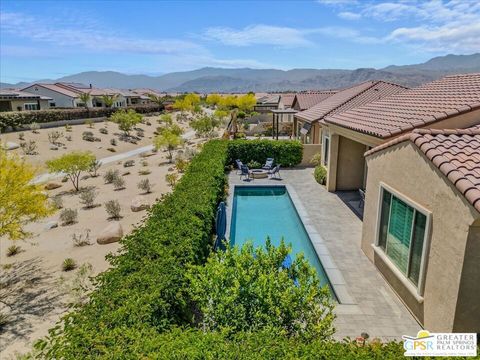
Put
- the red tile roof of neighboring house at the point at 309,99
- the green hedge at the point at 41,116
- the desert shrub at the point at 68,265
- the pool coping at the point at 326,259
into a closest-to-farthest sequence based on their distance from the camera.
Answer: the pool coping at the point at 326,259
the desert shrub at the point at 68,265
the green hedge at the point at 41,116
the red tile roof of neighboring house at the point at 309,99

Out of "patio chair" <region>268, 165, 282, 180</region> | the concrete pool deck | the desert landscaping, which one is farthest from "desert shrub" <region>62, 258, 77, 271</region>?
"patio chair" <region>268, 165, 282, 180</region>

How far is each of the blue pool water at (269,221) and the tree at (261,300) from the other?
4525 mm

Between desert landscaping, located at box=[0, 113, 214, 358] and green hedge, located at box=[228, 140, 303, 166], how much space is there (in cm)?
459

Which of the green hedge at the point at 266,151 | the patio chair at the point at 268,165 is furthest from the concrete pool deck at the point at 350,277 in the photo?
the green hedge at the point at 266,151

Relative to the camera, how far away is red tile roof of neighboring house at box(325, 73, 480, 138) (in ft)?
32.1

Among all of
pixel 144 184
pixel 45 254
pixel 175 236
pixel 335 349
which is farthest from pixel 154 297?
pixel 144 184

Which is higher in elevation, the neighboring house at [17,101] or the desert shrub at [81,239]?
the neighboring house at [17,101]

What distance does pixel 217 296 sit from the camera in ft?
18.8

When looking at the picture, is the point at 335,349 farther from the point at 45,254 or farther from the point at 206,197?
the point at 45,254

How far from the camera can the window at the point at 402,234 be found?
7.70 meters

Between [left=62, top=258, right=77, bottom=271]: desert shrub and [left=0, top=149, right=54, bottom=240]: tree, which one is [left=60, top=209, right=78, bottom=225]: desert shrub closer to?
[left=62, top=258, right=77, bottom=271]: desert shrub

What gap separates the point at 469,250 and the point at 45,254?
1349cm

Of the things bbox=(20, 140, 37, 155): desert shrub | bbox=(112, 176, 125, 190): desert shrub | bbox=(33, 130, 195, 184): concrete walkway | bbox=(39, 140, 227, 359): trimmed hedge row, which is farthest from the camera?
bbox=(20, 140, 37, 155): desert shrub

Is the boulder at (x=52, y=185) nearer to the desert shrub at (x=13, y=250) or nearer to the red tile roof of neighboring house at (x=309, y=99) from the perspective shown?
the desert shrub at (x=13, y=250)
